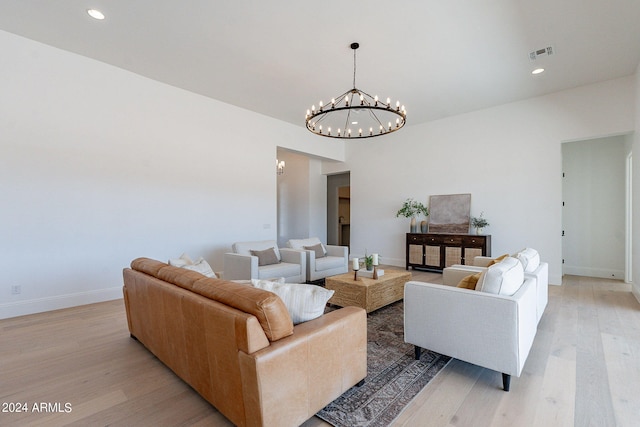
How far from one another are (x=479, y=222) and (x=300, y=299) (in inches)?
199

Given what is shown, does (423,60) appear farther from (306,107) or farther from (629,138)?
(629,138)

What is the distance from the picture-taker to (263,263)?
4.66 meters

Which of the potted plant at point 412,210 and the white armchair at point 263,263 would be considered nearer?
the white armchair at point 263,263

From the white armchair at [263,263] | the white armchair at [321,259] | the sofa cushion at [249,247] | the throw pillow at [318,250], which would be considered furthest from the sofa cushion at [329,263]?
the sofa cushion at [249,247]

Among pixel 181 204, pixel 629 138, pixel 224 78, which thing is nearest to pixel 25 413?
pixel 181 204

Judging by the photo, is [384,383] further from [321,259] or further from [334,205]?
[334,205]

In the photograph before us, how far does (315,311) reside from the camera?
182 cm

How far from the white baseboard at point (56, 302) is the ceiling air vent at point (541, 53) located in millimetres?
6542

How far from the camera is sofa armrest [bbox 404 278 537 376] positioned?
1.93 m

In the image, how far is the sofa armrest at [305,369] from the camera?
1.39 m

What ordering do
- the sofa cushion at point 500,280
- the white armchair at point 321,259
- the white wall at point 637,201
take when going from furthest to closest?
the white armchair at point 321,259
the white wall at point 637,201
the sofa cushion at point 500,280

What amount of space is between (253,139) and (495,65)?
434 cm

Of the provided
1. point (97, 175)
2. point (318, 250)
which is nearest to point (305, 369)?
point (318, 250)

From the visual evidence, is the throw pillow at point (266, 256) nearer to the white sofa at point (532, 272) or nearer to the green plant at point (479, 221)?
the white sofa at point (532, 272)
